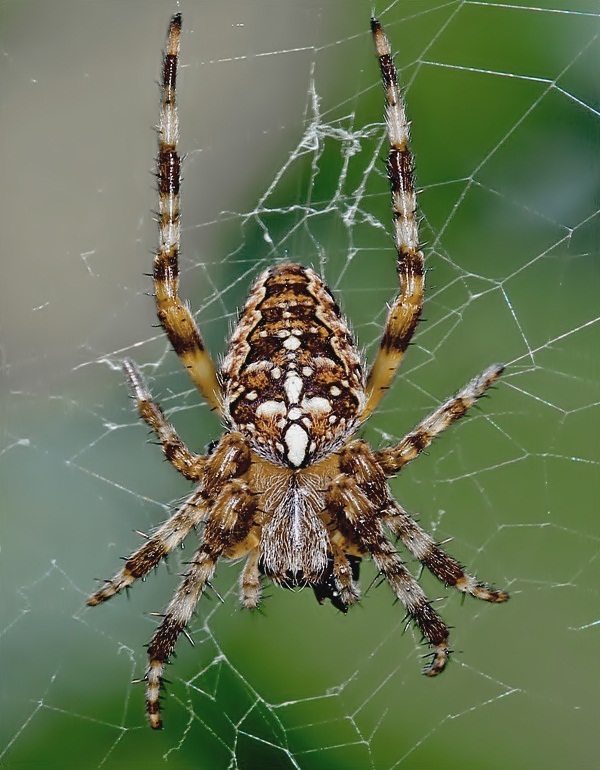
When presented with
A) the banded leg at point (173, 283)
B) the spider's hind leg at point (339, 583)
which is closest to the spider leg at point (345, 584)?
the spider's hind leg at point (339, 583)

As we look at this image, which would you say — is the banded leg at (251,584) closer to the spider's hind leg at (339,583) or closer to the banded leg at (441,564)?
the spider's hind leg at (339,583)

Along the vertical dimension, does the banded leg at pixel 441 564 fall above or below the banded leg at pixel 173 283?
below

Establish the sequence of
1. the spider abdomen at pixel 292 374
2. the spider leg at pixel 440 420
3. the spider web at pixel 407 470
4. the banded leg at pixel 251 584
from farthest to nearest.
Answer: the spider web at pixel 407 470 < the banded leg at pixel 251 584 < the spider leg at pixel 440 420 < the spider abdomen at pixel 292 374

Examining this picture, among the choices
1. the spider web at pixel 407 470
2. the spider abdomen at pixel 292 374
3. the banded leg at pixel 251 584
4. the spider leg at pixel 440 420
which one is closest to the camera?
the spider abdomen at pixel 292 374

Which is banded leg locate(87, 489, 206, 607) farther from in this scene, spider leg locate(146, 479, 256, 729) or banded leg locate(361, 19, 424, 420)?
banded leg locate(361, 19, 424, 420)

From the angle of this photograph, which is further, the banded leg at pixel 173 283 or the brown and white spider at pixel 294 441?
the banded leg at pixel 173 283
